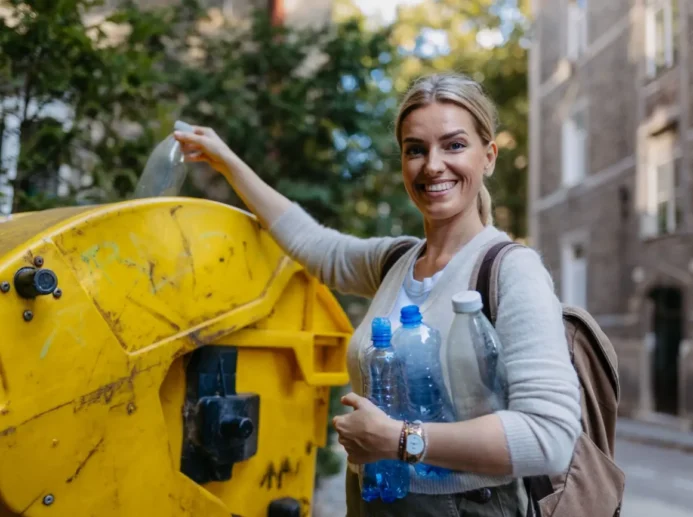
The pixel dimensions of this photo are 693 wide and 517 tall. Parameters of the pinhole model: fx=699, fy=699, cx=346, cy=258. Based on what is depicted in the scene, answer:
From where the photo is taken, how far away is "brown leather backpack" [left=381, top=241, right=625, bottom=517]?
1.63 meters

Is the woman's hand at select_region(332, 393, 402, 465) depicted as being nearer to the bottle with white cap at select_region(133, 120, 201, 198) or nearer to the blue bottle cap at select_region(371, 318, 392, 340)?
the blue bottle cap at select_region(371, 318, 392, 340)

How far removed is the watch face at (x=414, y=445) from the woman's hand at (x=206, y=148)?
1.33 metres

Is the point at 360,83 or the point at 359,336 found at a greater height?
the point at 360,83

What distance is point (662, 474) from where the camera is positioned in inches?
318

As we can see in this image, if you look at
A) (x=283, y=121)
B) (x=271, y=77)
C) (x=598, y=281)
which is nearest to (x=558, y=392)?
(x=283, y=121)

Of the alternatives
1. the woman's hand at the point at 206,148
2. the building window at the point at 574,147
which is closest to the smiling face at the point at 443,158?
the woman's hand at the point at 206,148

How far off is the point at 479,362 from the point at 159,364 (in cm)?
89

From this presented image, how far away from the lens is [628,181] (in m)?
14.0

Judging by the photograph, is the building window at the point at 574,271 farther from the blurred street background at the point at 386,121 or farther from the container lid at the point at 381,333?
the container lid at the point at 381,333

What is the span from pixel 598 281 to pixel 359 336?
14254 mm

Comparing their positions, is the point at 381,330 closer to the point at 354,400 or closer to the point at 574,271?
the point at 354,400

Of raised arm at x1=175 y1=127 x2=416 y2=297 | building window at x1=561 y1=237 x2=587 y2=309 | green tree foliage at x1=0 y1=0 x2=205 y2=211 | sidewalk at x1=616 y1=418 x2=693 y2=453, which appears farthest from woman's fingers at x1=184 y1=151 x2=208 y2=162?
building window at x1=561 y1=237 x2=587 y2=309

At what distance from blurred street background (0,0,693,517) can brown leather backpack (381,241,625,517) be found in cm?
57

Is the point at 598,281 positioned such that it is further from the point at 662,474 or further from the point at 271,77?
the point at 271,77
